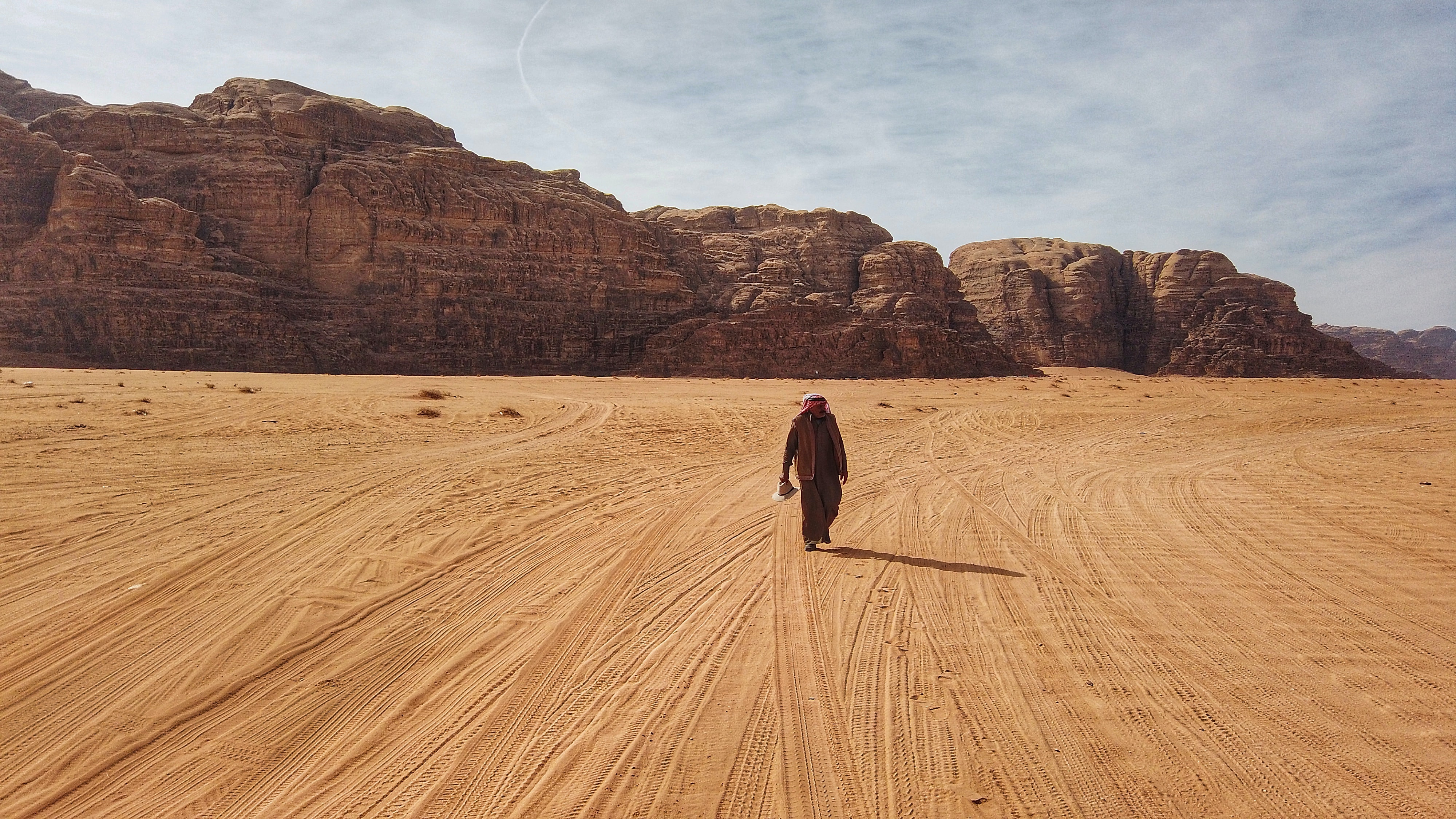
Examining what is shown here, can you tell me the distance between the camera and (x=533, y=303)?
189 feet

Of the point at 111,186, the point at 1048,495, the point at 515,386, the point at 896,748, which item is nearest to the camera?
the point at 896,748

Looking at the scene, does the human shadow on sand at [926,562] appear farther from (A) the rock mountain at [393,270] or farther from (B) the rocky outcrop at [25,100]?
(B) the rocky outcrop at [25,100]

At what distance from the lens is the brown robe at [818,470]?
24.4 ft

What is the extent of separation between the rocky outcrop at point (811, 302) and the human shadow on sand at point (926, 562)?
48.1 m

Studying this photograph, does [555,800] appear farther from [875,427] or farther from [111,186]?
[111,186]

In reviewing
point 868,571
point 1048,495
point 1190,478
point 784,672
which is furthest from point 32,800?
point 1190,478

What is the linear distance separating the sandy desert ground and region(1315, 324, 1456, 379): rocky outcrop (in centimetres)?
15070

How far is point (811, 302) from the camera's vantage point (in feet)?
206

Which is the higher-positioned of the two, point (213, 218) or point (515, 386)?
point (213, 218)

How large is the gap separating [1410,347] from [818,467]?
167978 mm

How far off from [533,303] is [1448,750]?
2283 inches

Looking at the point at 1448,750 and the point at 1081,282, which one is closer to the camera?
the point at 1448,750

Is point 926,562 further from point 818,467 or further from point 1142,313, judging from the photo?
point 1142,313

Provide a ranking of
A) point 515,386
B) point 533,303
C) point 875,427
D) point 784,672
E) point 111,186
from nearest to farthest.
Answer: point 784,672 → point 875,427 → point 515,386 → point 111,186 → point 533,303
